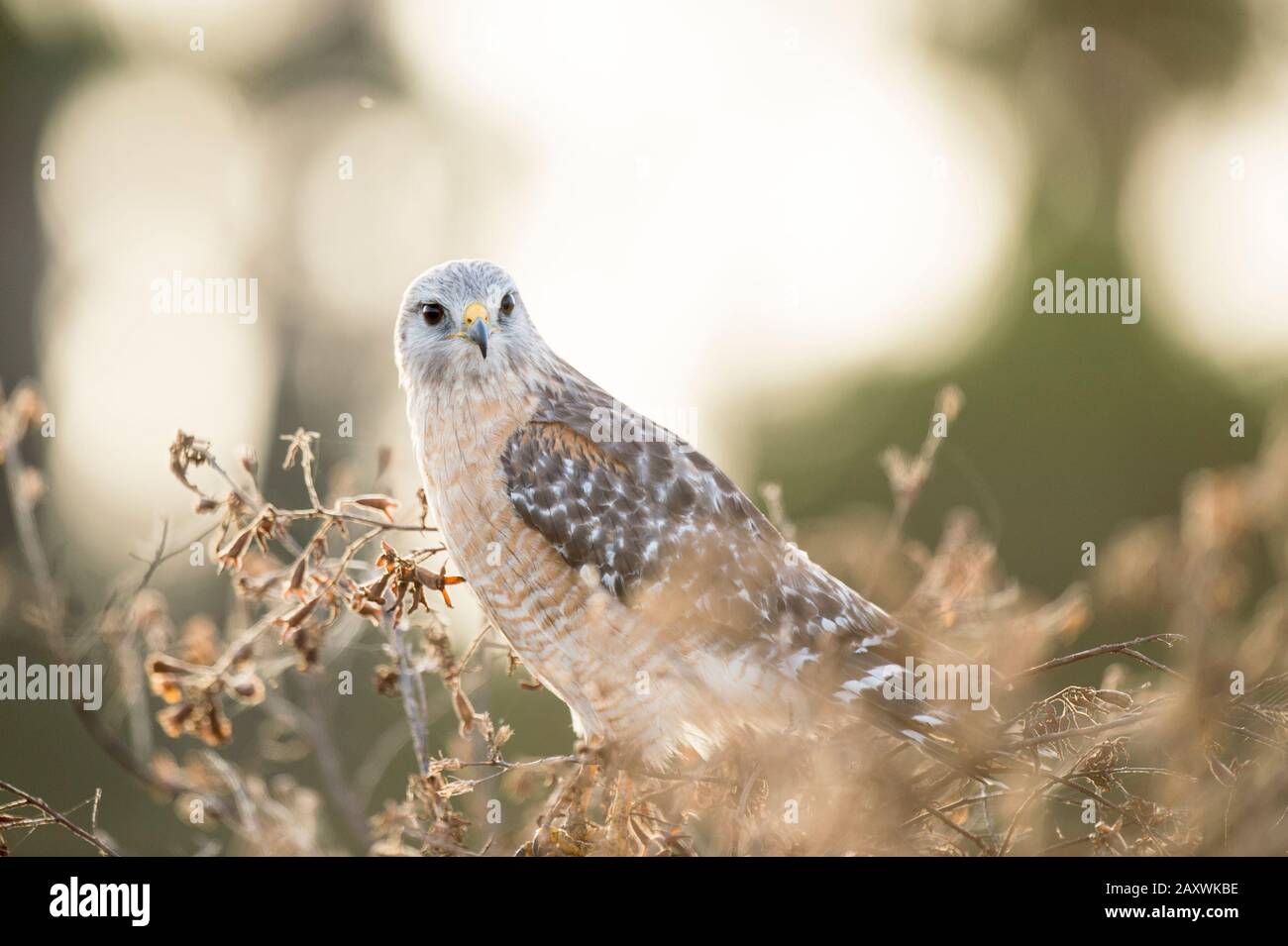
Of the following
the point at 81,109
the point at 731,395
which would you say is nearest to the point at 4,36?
the point at 81,109

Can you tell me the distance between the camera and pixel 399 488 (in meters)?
4.88

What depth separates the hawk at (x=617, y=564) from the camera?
4.79 m

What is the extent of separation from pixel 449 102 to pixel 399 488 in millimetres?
20021

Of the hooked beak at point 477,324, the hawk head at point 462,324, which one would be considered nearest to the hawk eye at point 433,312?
the hawk head at point 462,324

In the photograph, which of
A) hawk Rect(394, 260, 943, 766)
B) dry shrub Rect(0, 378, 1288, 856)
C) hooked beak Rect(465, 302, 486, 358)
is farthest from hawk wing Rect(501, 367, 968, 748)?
hooked beak Rect(465, 302, 486, 358)

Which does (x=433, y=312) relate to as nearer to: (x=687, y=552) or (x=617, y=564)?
(x=617, y=564)

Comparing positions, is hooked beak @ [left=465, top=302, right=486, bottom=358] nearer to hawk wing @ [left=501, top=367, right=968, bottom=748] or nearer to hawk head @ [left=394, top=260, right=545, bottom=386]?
hawk head @ [left=394, top=260, right=545, bottom=386]

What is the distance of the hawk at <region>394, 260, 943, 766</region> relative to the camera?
15.7 feet

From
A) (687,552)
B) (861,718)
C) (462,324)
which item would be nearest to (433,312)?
(462,324)

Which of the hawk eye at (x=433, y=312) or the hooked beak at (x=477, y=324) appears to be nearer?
the hooked beak at (x=477, y=324)

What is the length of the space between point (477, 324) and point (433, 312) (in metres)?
0.27

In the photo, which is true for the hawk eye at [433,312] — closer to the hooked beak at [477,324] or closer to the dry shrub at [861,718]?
the hooked beak at [477,324]
